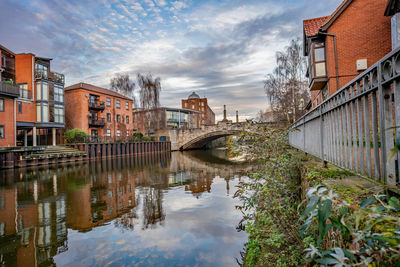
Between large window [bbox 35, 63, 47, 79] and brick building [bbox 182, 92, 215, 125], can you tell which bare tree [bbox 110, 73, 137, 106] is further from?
brick building [bbox 182, 92, 215, 125]

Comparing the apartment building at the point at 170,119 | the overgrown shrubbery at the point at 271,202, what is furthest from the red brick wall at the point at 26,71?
the overgrown shrubbery at the point at 271,202

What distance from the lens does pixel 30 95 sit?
26.0m

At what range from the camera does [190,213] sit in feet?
21.0

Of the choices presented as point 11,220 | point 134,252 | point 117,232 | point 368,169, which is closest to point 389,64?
point 368,169

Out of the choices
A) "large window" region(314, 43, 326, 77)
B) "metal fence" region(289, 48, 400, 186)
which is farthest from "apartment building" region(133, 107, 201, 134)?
"metal fence" region(289, 48, 400, 186)

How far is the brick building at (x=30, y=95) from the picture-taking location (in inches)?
885

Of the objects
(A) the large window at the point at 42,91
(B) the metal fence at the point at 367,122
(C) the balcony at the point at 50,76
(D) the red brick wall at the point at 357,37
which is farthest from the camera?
(C) the balcony at the point at 50,76

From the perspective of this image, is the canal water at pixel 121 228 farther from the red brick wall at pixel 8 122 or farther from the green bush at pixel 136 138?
the green bush at pixel 136 138

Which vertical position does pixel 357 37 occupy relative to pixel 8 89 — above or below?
above

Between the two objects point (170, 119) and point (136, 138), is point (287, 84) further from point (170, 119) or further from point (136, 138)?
point (170, 119)

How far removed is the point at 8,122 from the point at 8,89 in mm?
2938

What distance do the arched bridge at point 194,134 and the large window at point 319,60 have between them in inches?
790

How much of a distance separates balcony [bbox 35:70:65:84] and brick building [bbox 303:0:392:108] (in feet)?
89.1

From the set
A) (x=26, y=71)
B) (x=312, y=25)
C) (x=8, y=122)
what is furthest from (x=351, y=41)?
(x=26, y=71)
